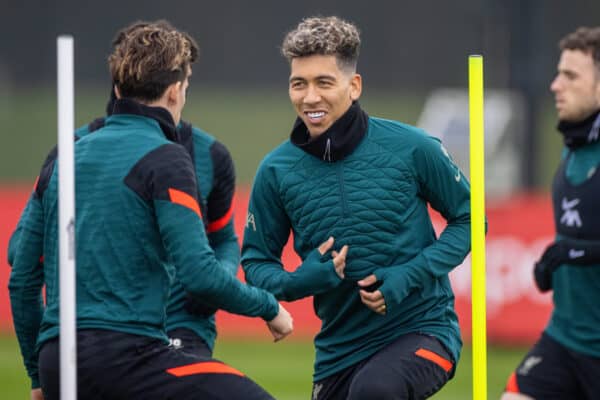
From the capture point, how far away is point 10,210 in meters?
12.6

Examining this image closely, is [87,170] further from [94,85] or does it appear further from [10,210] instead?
[94,85]

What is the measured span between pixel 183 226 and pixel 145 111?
1.81 ft

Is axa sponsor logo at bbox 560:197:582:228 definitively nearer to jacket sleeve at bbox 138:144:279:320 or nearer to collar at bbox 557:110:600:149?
collar at bbox 557:110:600:149

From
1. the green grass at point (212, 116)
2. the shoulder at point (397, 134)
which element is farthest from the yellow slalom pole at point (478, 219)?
the green grass at point (212, 116)

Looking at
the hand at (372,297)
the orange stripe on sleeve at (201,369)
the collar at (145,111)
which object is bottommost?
the orange stripe on sleeve at (201,369)

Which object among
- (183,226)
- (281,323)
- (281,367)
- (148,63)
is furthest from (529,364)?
(281,367)

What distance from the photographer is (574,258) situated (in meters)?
5.10

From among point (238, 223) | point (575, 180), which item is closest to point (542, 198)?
point (238, 223)

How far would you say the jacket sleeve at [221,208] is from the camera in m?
5.67

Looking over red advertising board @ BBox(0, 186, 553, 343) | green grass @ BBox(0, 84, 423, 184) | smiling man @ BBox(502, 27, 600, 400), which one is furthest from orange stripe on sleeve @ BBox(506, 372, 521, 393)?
green grass @ BBox(0, 84, 423, 184)

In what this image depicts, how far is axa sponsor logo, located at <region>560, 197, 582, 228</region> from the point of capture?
17.2ft

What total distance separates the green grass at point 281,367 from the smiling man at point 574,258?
411cm

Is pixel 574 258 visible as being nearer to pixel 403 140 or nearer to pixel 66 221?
pixel 403 140

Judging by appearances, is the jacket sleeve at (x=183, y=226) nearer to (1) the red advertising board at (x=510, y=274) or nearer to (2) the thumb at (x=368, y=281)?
(2) the thumb at (x=368, y=281)
